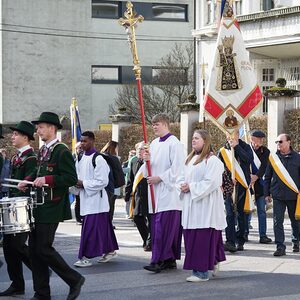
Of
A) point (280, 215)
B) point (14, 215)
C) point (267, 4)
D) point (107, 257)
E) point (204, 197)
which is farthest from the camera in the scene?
point (267, 4)

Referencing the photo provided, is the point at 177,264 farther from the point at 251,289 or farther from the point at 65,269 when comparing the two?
the point at 65,269

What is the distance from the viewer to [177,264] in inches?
499

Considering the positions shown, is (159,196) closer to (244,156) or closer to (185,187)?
(185,187)

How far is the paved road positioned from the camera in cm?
1012

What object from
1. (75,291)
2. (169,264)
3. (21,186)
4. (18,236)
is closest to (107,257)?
(169,264)

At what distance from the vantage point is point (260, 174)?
1545cm

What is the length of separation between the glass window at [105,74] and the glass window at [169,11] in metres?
4.11

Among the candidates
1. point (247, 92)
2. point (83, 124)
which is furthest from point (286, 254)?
point (83, 124)

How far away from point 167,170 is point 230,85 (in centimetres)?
359

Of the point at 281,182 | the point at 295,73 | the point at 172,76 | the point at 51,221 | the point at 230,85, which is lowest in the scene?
the point at 51,221

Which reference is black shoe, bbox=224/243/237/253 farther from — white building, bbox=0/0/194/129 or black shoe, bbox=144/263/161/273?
white building, bbox=0/0/194/129

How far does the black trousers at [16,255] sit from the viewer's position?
400 inches

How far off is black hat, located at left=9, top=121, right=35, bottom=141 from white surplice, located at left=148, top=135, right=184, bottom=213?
7.39 ft

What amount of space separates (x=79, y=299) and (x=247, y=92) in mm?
6216
